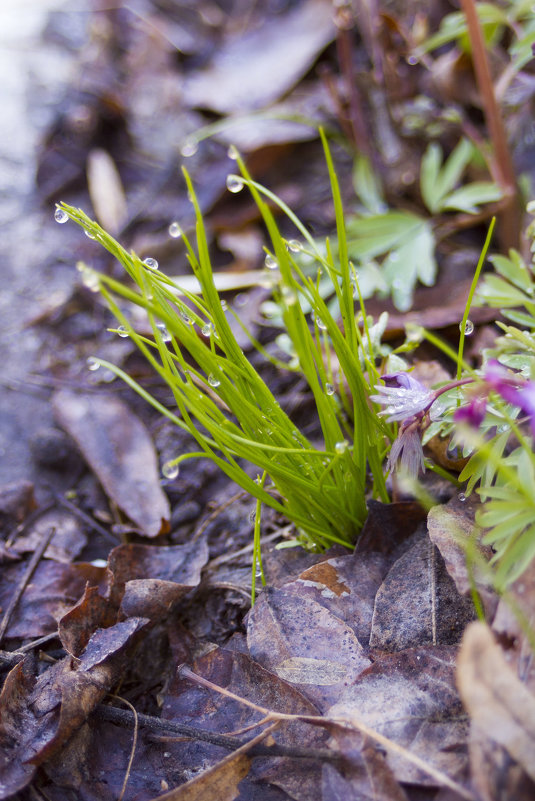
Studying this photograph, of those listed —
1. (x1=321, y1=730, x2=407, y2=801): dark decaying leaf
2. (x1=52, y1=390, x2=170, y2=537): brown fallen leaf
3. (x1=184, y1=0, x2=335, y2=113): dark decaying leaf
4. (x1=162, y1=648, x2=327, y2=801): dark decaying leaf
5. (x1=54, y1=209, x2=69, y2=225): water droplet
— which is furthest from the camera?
(x1=184, y1=0, x2=335, y2=113): dark decaying leaf

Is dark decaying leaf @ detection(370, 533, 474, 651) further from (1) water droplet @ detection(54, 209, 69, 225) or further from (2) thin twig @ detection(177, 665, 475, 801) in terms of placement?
(1) water droplet @ detection(54, 209, 69, 225)

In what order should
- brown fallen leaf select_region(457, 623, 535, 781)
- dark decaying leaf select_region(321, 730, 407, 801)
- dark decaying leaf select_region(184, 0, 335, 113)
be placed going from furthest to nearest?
1. dark decaying leaf select_region(184, 0, 335, 113)
2. dark decaying leaf select_region(321, 730, 407, 801)
3. brown fallen leaf select_region(457, 623, 535, 781)

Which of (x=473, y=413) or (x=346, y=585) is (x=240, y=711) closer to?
(x=346, y=585)

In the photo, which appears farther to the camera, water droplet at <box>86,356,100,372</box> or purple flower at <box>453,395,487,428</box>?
water droplet at <box>86,356,100,372</box>

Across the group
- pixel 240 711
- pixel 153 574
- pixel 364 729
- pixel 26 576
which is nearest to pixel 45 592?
pixel 26 576

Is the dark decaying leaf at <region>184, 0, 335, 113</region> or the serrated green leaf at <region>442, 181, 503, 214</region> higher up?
the dark decaying leaf at <region>184, 0, 335, 113</region>

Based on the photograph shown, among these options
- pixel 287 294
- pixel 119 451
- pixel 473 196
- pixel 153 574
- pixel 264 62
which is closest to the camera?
pixel 287 294

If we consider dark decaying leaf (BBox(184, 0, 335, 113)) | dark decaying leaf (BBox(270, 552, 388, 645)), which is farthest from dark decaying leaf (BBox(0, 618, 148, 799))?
dark decaying leaf (BBox(184, 0, 335, 113))

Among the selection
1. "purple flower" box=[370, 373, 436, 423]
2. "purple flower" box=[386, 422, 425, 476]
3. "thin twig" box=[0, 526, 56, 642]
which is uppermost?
"purple flower" box=[370, 373, 436, 423]
